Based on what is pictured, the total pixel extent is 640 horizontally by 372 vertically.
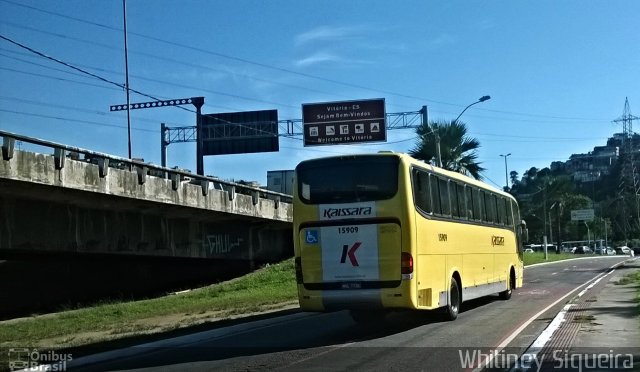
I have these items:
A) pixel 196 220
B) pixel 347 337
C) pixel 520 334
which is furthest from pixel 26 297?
pixel 520 334

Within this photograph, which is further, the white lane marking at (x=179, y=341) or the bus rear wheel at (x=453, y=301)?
the bus rear wheel at (x=453, y=301)

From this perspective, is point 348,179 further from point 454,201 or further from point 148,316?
point 148,316

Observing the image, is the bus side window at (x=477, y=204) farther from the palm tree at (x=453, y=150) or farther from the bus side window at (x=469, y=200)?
the palm tree at (x=453, y=150)

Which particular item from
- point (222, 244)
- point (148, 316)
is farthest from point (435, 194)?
point (222, 244)

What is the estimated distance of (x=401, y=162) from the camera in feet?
44.3

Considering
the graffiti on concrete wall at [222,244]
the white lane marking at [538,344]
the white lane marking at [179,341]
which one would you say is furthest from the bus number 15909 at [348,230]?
the graffiti on concrete wall at [222,244]

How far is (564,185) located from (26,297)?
76.9m

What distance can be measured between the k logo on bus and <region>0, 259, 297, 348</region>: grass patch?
5.23 metres

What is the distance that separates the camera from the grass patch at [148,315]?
15.6 meters

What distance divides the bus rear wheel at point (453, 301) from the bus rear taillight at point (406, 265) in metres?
2.43

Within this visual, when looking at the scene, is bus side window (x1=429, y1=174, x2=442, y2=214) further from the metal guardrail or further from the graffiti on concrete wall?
the graffiti on concrete wall

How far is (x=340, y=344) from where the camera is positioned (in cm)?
1212

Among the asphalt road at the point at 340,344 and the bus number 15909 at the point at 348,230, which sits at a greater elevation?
the bus number 15909 at the point at 348,230

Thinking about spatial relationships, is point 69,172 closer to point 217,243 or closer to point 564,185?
point 217,243
